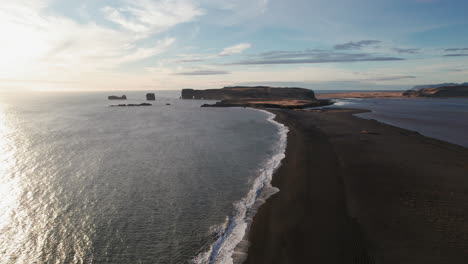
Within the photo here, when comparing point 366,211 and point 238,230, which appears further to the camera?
point 366,211

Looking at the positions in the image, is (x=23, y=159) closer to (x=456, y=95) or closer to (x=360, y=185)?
(x=360, y=185)

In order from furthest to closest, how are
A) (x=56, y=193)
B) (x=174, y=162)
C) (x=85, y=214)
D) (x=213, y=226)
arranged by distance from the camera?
(x=174, y=162) → (x=56, y=193) → (x=85, y=214) → (x=213, y=226)

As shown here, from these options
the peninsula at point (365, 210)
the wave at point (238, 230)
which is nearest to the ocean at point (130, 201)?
the wave at point (238, 230)

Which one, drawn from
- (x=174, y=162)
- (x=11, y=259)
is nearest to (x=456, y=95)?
(x=174, y=162)

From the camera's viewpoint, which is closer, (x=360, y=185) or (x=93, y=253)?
(x=93, y=253)

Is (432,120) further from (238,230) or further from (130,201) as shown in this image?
(130,201)

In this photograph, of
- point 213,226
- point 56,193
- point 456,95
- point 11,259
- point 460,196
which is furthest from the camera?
point 456,95

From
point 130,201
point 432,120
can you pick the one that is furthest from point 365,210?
point 432,120
